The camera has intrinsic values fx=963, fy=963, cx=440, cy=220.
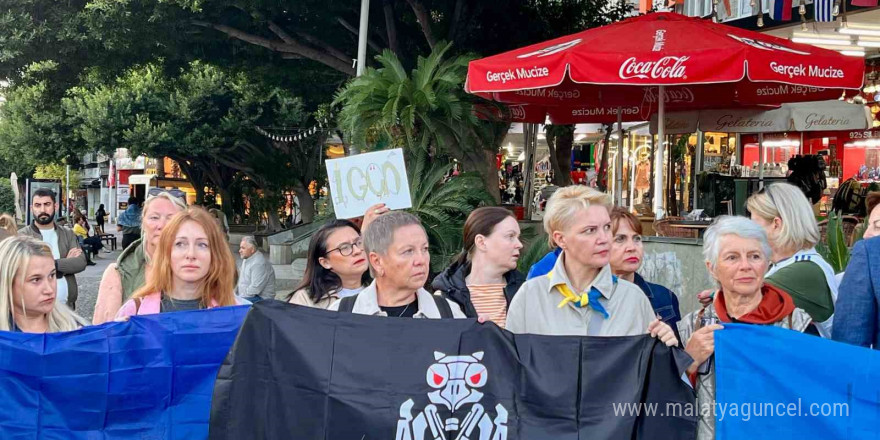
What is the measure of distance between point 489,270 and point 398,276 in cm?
139

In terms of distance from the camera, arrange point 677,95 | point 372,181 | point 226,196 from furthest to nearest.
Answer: point 226,196
point 677,95
point 372,181

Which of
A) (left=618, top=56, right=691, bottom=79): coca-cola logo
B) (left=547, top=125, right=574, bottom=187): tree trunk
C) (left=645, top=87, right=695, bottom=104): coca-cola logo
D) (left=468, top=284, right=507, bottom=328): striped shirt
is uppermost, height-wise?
(left=645, top=87, right=695, bottom=104): coca-cola logo

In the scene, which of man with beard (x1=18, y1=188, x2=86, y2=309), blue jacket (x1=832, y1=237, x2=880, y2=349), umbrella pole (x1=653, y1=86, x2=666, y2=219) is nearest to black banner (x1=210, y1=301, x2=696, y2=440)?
blue jacket (x1=832, y1=237, x2=880, y2=349)

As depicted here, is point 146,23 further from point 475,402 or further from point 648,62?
point 475,402

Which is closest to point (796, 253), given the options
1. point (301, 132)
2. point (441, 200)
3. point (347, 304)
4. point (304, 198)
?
point (347, 304)

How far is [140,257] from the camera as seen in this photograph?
571 centimetres

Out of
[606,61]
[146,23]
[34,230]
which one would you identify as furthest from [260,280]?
[146,23]

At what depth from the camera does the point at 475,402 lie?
3.96 m

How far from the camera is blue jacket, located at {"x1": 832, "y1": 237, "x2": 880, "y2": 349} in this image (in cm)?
395

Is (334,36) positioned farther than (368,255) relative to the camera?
Yes

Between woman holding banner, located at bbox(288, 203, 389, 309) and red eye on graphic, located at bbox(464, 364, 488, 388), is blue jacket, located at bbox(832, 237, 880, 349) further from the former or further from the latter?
woman holding banner, located at bbox(288, 203, 389, 309)

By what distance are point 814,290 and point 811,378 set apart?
Answer: 944mm

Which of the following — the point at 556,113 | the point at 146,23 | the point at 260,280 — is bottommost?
the point at 260,280

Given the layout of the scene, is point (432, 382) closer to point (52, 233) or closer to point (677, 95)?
point (52, 233)
